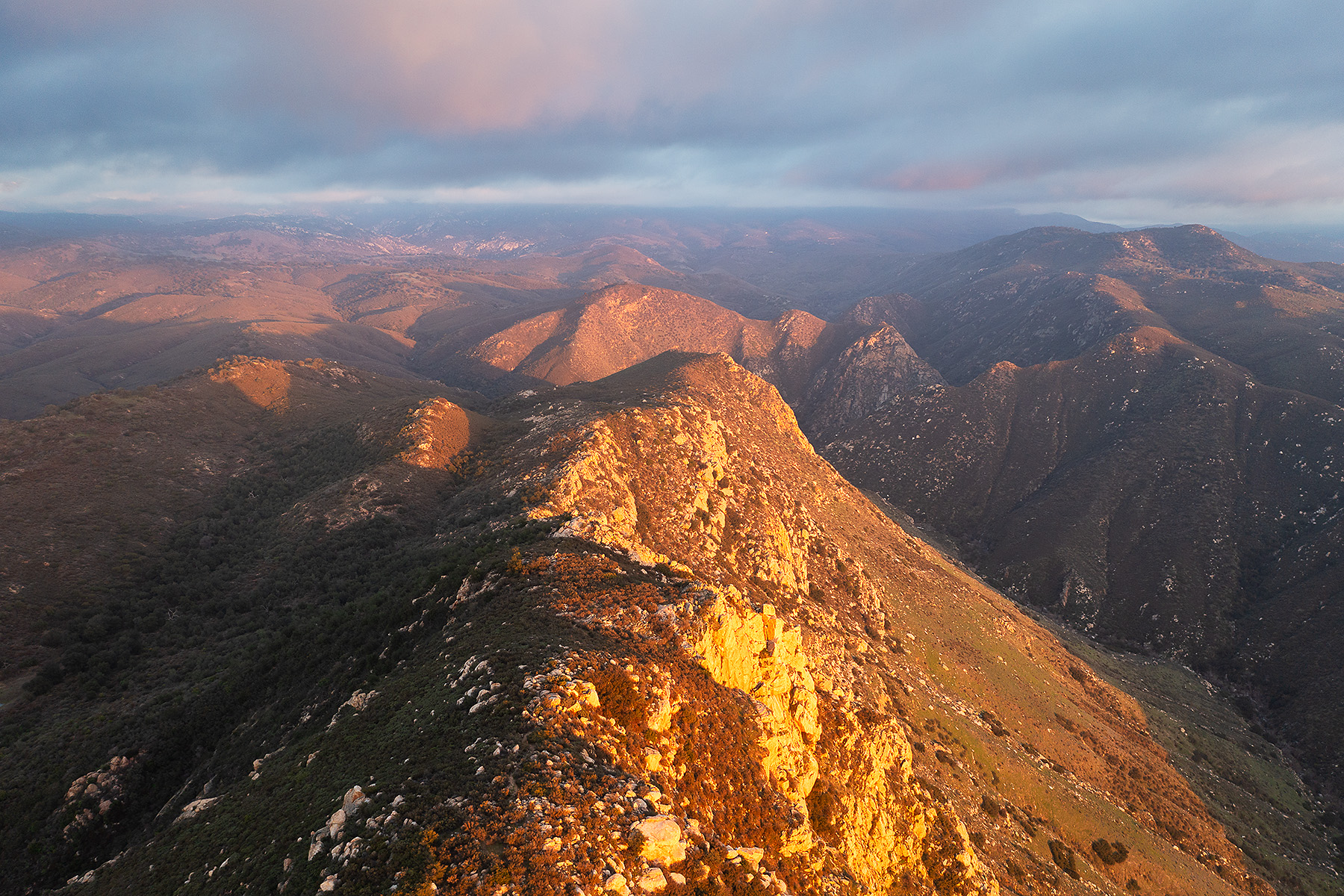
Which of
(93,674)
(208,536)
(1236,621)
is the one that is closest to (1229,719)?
(1236,621)

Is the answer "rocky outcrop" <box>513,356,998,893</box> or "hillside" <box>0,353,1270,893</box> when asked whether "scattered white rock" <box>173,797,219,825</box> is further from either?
"rocky outcrop" <box>513,356,998,893</box>

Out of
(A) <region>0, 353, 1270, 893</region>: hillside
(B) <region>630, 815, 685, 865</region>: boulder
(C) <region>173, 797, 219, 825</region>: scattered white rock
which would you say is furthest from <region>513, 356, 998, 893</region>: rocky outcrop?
(C) <region>173, 797, 219, 825</region>: scattered white rock

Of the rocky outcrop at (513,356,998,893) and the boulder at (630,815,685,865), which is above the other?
the boulder at (630,815,685,865)

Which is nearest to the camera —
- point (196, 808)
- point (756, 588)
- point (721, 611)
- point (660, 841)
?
point (660, 841)

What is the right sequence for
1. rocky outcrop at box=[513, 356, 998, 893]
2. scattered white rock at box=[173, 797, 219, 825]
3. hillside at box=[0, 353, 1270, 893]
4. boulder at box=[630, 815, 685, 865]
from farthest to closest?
1. rocky outcrop at box=[513, 356, 998, 893]
2. scattered white rock at box=[173, 797, 219, 825]
3. hillside at box=[0, 353, 1270, 893]
4. boulder at box=[630, 815, 685, 865]

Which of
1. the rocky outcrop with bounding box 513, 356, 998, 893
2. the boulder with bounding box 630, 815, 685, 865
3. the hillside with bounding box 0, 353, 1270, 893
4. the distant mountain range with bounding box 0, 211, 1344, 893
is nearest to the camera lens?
the boulder with bounding box 630, 815, 685, 865

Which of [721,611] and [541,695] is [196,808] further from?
[721,611]

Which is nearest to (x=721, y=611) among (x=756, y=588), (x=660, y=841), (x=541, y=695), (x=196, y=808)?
(x=541, y=695)

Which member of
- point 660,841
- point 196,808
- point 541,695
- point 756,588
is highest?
point 541,695

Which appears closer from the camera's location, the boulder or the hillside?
the boulder
